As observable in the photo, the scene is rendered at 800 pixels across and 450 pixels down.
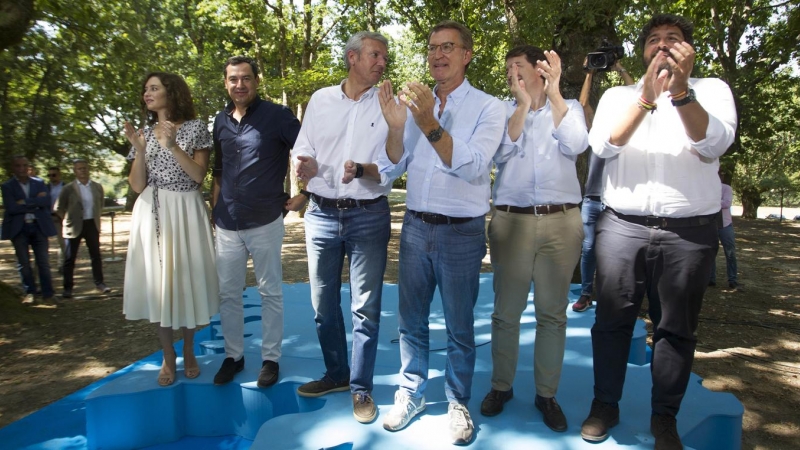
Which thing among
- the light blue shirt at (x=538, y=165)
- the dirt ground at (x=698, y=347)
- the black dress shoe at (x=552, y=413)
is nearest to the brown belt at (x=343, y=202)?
the light blue shirt at (x=538, y=165)

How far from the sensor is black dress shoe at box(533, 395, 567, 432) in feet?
8.55

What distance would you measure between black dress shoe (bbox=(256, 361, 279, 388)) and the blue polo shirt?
2.79ft

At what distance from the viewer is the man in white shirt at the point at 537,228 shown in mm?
2721

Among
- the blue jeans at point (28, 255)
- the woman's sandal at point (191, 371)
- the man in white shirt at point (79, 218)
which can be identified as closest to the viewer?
the woman's sandal at point (191, 371)

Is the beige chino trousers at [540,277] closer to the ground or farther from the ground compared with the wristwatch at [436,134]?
closer to the ground

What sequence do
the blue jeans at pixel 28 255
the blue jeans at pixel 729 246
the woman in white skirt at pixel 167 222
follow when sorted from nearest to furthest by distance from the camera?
the woman in white skirt at pixel 167 222, the blue jeans at pixel 28 255, the blue jeans at pixel 729 246

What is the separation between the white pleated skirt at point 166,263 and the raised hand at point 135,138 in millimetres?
249

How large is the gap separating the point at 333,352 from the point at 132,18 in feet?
23.0

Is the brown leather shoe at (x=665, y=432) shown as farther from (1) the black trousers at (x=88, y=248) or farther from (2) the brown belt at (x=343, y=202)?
(1) the black trousers at (x=88, y=248)

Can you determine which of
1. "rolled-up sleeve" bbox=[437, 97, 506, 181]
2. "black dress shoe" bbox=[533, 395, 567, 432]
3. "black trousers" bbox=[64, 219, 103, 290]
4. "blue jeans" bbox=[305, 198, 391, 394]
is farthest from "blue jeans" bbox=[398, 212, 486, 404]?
"black trousers" bbox=[64, 219, 103, 290]

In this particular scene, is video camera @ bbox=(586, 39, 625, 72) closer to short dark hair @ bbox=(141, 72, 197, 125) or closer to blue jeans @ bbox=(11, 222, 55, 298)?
short dark hair @ bbox=(141, 72, 197, 125)

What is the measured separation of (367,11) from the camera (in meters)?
14.7

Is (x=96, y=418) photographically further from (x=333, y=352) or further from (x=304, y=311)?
(x=304, y=311)

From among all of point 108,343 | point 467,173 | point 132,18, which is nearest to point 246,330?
point 108,343
